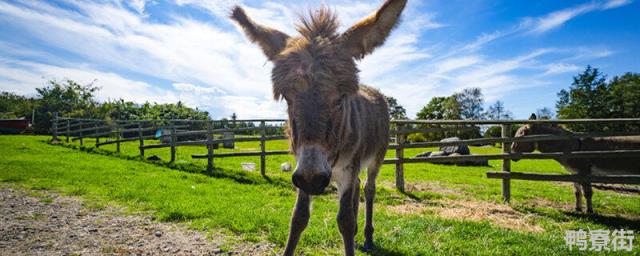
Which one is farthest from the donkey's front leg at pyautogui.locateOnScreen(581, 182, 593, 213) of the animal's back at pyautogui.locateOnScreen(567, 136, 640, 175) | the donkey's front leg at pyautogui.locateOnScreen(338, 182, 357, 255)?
the donkey's front leg at pyautogui.locateOnScreen(338, 182, 357, 255)

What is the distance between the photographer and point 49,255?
3725 mm

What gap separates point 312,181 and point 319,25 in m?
1.55

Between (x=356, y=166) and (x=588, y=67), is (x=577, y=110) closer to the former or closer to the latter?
(x=588, y=67)

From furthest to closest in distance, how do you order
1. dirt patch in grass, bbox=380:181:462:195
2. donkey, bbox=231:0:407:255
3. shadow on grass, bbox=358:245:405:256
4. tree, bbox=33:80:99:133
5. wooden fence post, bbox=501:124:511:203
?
1. tree, bbox=33:80:99:133
2. dirt patch in grass, bbox=380:181:462:195
3. wooden fence post, bbox=501:124:511:203
4. shadow on grass, bbox=358:245:405:256
5. donkey, bbox=231:0:407:255

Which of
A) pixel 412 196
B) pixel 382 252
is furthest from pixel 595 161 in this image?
pixel 382 252

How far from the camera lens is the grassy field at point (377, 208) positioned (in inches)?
179

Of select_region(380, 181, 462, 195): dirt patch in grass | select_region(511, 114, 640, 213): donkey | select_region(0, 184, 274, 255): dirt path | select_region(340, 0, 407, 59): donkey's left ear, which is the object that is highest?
select_region(340, 0, 407, 59): donkey's left ear

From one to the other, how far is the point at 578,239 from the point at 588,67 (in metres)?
69.6

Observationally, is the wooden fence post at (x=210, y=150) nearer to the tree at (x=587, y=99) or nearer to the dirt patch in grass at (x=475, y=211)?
the dirt patch in grass at (x=475, y=211)

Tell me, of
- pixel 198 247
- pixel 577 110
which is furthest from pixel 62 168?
pixel 577 110

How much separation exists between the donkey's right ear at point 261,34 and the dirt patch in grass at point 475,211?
470cm

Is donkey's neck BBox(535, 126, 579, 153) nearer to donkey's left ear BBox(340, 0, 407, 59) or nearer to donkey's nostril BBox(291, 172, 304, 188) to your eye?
donkey's left ear BBox(340, 0, 407, 59)

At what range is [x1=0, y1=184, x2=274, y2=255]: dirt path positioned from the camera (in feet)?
13.1

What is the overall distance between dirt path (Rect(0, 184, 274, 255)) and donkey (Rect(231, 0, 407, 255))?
171 cm
